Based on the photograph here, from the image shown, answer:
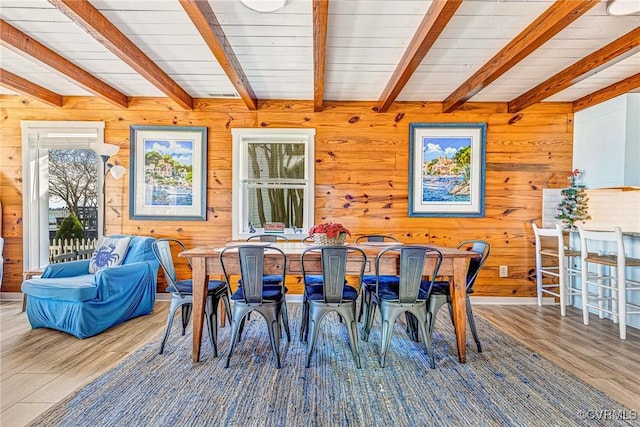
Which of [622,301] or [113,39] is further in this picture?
[622,301]

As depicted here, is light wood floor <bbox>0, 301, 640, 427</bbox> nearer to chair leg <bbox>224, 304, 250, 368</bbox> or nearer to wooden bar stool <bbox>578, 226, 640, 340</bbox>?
wooden bar stool <bbox>578, 226, 640, 340</bbox>

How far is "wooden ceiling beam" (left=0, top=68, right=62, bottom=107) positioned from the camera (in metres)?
3.29

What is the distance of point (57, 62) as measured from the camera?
9.66 ft

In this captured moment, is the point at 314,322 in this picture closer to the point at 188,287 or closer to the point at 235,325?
the point at 235,325

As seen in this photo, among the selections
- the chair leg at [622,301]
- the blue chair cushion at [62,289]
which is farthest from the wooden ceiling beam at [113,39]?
the chair leg at [622,301]

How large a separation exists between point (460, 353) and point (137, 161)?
158 inches

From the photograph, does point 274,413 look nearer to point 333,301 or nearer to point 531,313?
point 333,301

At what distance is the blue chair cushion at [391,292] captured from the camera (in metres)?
2.46

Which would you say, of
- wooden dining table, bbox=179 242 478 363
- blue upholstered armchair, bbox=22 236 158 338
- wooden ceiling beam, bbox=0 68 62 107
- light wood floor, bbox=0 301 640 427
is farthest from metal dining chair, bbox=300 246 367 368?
wooden ceiling beam, bbox=0 68 62 107

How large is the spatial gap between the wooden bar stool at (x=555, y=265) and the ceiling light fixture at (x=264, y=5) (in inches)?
136

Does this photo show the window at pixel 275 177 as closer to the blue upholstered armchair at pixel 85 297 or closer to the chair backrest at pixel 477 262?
the blue upholstered armchair at pixel 85 297

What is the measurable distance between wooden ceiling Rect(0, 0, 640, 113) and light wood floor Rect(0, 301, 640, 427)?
237 cm

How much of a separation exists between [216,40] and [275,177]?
1860 millimetres

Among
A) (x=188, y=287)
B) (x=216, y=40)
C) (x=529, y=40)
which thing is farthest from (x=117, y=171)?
(x=529, y=40)
